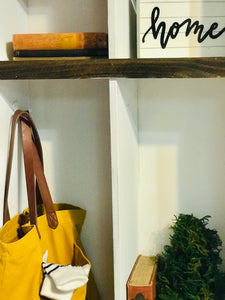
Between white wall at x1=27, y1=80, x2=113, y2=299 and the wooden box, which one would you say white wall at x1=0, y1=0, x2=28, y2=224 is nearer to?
white wall at x1=27, y1=80, x2=113, y2=299

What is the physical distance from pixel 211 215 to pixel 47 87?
563 mm

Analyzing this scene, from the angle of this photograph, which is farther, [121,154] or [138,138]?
[138,138]

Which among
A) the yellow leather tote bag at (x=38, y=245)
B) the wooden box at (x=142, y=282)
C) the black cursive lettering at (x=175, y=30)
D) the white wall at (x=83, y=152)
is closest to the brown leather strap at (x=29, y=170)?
the yellow leather tote bag at (x=38, y=245)

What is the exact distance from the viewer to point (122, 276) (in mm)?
955

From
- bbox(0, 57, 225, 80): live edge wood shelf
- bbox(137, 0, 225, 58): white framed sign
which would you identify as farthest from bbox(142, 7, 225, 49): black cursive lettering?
bbox(0, 57, 225, 80): live edge wood shelf

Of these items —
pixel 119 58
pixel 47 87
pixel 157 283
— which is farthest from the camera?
pixel 47 87

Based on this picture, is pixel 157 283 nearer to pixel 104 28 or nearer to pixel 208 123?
pixel 208 123

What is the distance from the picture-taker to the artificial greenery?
1018 mm

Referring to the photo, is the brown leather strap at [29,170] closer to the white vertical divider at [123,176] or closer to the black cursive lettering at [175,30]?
the white vertical divider at [123,176]

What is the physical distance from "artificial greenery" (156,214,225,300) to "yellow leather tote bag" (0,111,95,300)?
0.68ft

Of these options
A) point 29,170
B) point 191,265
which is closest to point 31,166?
point 29,170

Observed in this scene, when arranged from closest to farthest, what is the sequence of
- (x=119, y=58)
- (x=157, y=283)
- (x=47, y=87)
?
1. (x=119, y=58)
2. (x=157, y=283)
3. (x=47, y=87)

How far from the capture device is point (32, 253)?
36.1 inches

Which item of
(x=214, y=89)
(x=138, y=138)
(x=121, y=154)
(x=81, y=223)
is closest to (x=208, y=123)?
(x=214, y=89)
